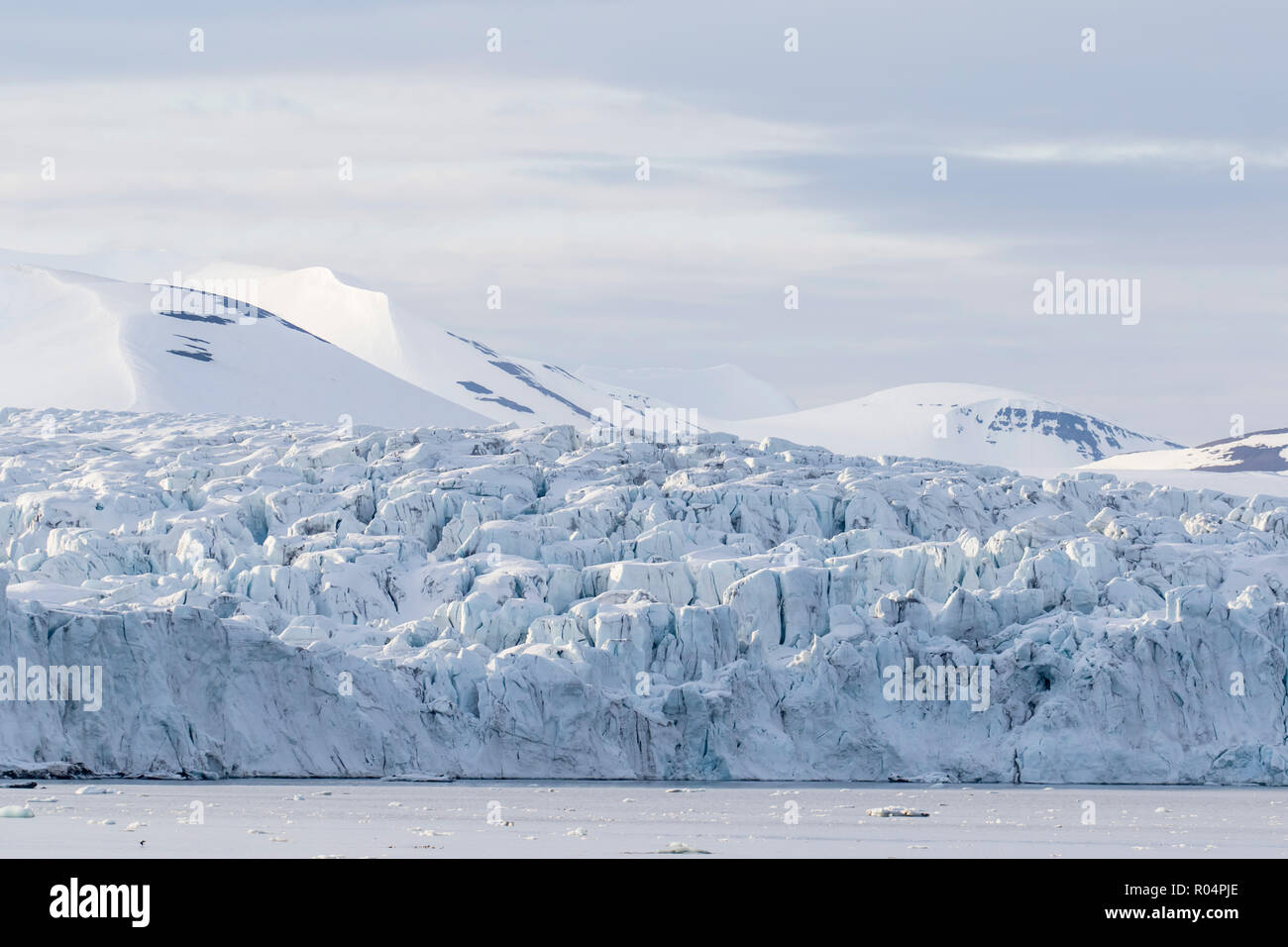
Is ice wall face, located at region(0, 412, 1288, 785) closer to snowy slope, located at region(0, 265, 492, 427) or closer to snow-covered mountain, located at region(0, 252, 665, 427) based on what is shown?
snowy slope, located at region(0, 265, 492, 427)

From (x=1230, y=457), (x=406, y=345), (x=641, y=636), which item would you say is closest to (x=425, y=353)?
(x=406, y=345)

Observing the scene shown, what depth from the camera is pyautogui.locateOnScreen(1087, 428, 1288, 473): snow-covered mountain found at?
471 feet

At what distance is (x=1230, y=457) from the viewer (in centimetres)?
14962

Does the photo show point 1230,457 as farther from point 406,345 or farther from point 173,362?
point 173,362

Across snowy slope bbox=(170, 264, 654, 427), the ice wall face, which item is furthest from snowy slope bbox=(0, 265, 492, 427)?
snowy slope bbox=(170, 264, 654, 427)

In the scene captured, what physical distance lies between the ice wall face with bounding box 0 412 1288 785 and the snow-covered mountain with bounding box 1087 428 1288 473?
101 metres

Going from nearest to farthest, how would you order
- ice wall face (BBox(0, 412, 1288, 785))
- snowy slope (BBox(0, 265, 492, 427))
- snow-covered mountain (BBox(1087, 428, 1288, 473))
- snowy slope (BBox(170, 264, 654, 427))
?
ice wall face (BBox(0, 412, 1288, 785)), snowy slope (BBox(0, 265, 492, 427)), snowy slope (BBox(170, 264, 654, 427)), snow-covered mountain (BBox(1087, 428, 1288, 473))

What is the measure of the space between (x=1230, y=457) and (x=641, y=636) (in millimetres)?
124940

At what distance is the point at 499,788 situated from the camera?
30094mm
